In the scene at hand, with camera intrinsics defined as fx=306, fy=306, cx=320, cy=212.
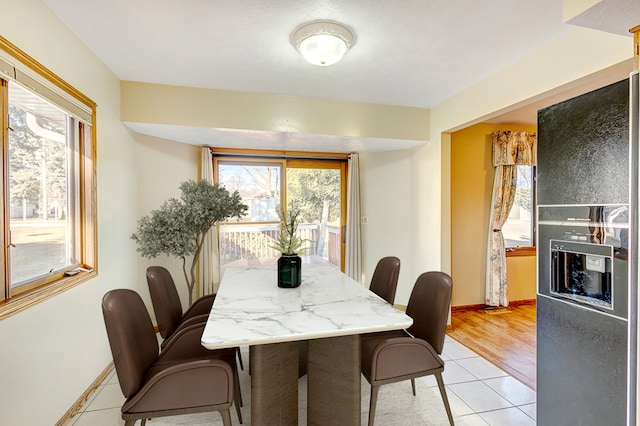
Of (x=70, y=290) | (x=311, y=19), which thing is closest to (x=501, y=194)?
(x=311, y=19)

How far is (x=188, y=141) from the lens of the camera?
376cm

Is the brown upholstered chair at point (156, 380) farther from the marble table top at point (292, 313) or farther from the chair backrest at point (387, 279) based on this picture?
the chair backrest at point (387, 279)

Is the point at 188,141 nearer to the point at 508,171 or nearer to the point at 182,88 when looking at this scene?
the point at 182,88

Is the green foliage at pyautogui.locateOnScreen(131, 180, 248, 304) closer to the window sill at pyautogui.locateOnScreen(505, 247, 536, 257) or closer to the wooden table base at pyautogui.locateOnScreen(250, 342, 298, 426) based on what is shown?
the wooden table base at pyautogui.locateOnScreen(250, 342, 298, 426)

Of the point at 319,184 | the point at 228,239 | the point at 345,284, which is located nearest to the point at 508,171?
the point at 319,184

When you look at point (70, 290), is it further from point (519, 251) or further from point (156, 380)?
point (519, 251)

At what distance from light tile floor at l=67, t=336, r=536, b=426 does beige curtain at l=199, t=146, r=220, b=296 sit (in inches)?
57.6

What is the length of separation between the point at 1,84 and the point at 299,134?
2318 mm

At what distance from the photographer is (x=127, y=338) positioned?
1.43 m

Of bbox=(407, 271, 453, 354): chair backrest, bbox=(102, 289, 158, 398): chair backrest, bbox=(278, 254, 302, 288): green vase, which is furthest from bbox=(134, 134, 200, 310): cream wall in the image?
bbox=(407, 271, 453, 354): chair backrest

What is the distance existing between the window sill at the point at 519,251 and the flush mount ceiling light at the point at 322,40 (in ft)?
12.9

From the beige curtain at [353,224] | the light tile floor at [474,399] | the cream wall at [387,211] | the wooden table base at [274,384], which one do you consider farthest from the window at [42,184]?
the cream wall at [387,211]

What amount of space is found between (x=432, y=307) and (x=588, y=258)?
2.77ft

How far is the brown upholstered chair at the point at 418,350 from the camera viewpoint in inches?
68.5
